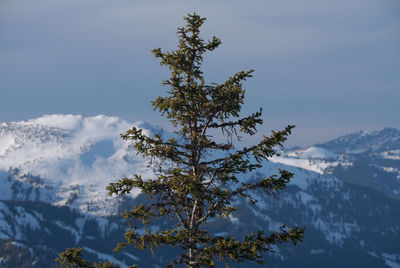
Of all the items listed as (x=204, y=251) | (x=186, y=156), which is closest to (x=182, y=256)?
(x=204, y=251)

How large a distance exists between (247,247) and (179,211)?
454 centimetres

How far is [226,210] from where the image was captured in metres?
28.6

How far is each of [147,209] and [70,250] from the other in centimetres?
463

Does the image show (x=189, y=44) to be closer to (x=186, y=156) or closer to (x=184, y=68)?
(x=184, y=68)

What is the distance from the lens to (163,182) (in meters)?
29.9

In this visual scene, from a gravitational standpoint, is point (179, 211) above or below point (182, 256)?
above

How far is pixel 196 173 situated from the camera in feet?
99.9

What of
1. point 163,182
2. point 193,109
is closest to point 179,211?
point 163,182

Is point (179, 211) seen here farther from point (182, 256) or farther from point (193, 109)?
point (193, 109)

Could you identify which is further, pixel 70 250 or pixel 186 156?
pixel 186 156

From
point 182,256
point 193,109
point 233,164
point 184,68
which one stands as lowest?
point 182,256

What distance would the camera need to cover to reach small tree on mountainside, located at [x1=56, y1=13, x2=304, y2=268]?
92.6 ft

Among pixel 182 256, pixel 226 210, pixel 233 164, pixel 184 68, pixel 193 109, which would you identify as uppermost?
pixel 184 68

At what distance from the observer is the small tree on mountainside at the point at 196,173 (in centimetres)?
2823
